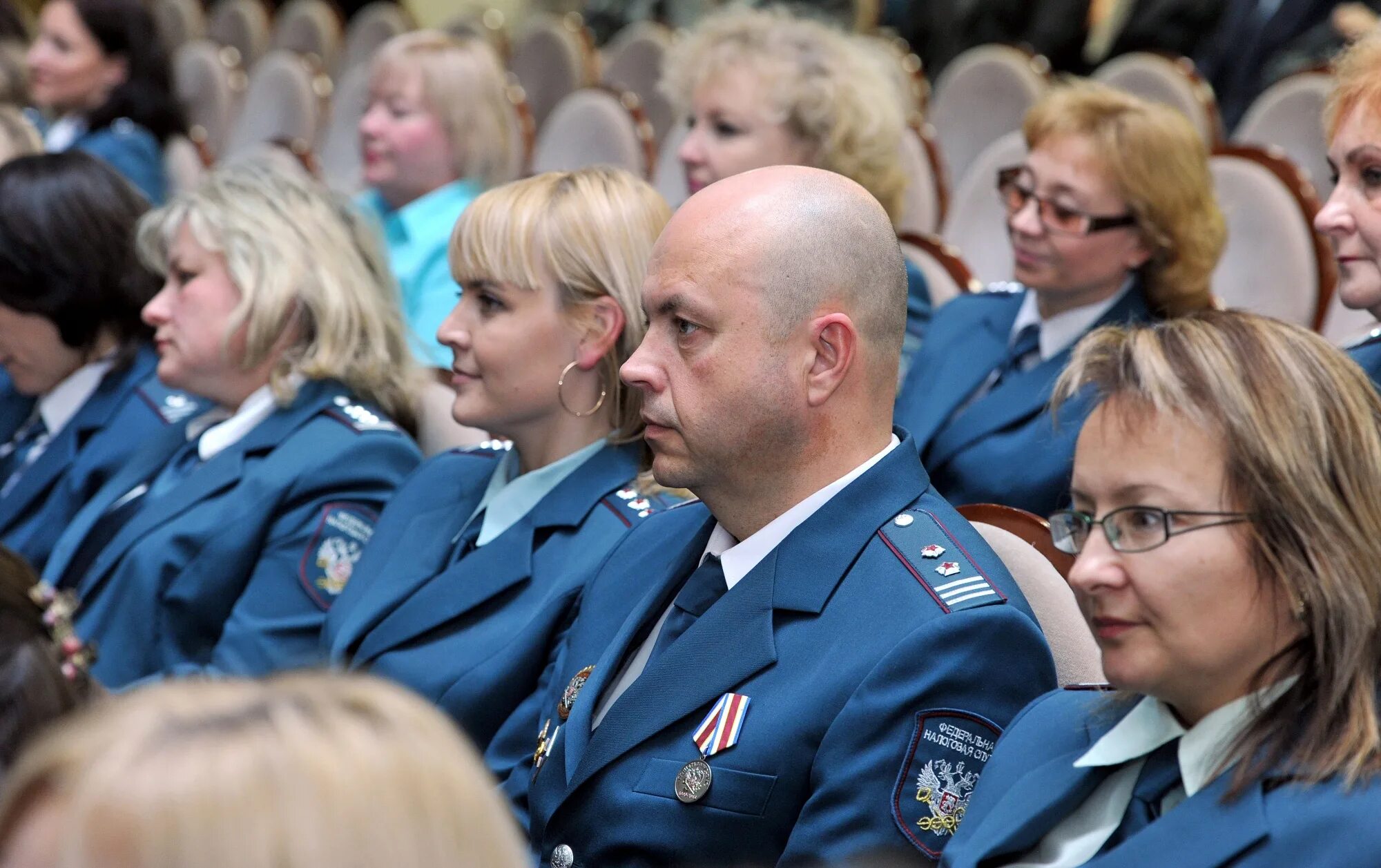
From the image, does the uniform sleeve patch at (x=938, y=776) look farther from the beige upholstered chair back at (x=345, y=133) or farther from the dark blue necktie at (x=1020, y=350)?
the beige upholstered chair back at (x=345, y=133)

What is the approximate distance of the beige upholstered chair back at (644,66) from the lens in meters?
5.58

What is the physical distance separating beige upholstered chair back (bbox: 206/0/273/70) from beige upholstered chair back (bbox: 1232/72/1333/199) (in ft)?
15.7

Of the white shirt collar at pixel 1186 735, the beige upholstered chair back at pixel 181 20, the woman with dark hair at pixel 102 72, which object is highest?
the white shirt collar at pixel 1186 735

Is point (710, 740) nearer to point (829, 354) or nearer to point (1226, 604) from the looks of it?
point (829, 354)

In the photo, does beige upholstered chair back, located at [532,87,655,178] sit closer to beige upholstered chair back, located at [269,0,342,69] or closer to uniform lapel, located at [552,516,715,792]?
beige upholstered chair back, located at [269,0,342,69]

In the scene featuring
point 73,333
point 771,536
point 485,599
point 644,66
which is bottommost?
point 644,66

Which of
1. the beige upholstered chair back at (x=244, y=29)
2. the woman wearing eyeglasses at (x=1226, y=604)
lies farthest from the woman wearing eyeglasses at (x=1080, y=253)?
the beige upholstered chair back at (x=244, y=29)

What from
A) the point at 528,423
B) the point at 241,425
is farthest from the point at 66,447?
the point at 528,423

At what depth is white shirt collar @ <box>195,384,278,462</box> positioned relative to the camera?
284 centimetres

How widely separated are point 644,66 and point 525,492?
3722 mm

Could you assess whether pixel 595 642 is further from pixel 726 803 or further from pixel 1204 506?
pixel 1204 506

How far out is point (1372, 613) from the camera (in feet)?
4.43

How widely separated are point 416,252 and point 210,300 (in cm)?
127

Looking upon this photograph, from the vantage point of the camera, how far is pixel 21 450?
133 inches
